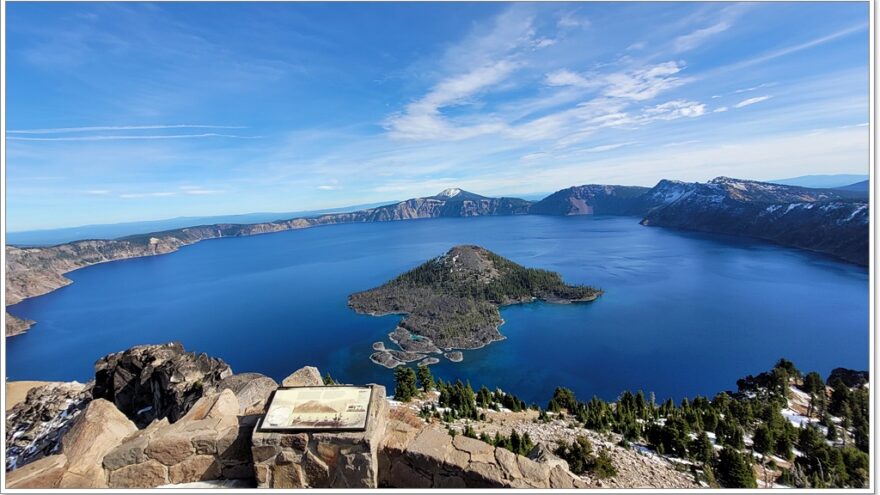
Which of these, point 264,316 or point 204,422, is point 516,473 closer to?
point 204,422

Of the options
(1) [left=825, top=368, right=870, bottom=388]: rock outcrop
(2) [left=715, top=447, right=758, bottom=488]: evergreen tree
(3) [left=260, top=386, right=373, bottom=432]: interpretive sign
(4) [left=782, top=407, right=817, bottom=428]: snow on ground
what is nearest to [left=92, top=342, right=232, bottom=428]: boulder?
(3) [left=260, top=386, right=373, bottom=432]: interpretive sign

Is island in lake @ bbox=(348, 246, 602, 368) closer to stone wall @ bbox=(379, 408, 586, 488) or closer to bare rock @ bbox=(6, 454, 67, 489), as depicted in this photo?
bare rock @ bbox=(6, 454, 67, 489)

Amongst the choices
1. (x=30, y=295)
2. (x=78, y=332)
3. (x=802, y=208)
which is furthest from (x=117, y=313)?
(x=802, y=208)

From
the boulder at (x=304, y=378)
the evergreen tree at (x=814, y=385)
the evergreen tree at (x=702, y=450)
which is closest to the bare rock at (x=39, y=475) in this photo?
the boulder at (x=304, y=378)

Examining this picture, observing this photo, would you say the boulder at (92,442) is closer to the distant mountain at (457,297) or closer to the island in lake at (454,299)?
the island in lake at (454,299)

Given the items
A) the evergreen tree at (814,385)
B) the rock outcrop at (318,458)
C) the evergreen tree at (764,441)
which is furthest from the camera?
the evergreen tree at (814,385)

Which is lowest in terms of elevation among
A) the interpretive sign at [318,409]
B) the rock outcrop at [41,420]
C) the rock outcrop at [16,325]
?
the rock outcrop at [16,325]

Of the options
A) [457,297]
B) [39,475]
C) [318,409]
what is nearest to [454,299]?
[457,297]

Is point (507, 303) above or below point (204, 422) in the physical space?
below
